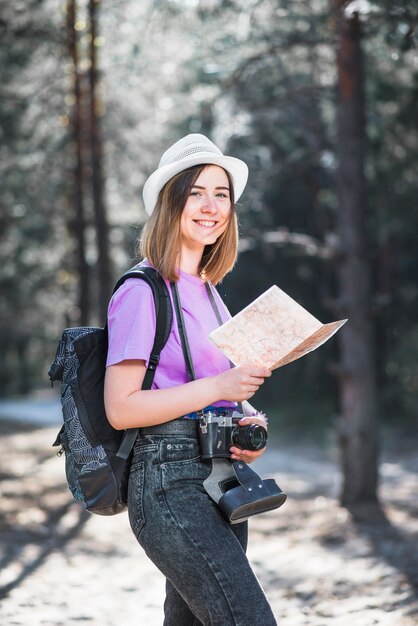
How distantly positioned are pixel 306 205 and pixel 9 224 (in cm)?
753

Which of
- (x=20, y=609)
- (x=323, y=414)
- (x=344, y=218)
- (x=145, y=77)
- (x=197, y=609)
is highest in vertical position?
(x=145, y=77)

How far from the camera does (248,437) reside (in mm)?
2715

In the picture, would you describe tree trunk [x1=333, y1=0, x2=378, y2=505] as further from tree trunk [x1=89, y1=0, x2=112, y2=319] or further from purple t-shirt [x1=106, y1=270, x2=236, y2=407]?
purple t-shirt [x1=106, y1=270, x2=236, y2=407]

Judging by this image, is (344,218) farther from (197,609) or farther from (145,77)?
(197,609)

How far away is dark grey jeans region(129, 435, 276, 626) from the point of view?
97.8 inches

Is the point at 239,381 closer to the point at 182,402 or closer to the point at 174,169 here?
the point at 182,402

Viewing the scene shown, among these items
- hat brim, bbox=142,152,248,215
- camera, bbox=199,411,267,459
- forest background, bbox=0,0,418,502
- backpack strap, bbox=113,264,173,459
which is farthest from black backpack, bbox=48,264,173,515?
forest background, bbox=0,0,418,502

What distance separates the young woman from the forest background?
0.78m

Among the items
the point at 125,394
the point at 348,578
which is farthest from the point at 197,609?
the point at 348,578

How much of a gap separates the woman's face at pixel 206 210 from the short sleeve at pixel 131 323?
32 cm

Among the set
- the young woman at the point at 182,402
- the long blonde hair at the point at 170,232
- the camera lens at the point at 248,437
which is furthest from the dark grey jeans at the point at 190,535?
the long blonde hair at the point at 170,232

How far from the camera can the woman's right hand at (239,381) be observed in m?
2.56

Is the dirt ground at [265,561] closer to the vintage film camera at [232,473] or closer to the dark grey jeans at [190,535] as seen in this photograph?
the vintage film camera at [232,473]

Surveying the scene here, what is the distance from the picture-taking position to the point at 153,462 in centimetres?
264
